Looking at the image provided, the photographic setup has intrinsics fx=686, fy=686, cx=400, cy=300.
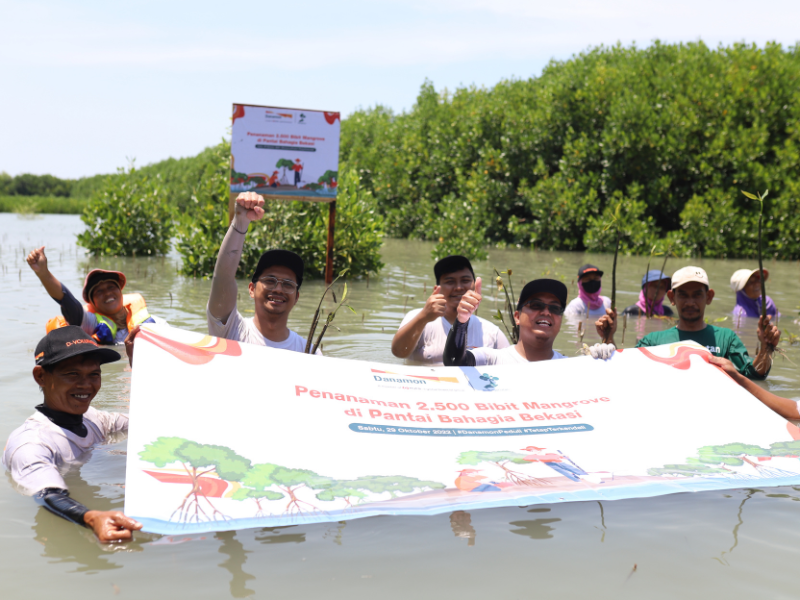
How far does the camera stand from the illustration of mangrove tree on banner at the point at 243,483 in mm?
2848

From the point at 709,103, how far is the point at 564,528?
23.9m

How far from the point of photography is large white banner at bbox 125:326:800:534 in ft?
9.68

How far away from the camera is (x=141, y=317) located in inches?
291

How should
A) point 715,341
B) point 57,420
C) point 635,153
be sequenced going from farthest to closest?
point 635,153
point 715,341
point 57,420

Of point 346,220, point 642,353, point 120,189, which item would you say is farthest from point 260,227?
point 642,353

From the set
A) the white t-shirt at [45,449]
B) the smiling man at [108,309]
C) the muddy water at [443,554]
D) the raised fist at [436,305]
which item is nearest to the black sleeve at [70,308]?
the smiling man at [108,309]

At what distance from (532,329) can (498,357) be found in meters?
0.31

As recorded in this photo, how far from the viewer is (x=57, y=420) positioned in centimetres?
387

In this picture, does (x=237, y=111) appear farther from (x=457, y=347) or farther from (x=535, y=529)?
(x=535, y=529)

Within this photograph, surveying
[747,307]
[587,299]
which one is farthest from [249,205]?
[747,307]

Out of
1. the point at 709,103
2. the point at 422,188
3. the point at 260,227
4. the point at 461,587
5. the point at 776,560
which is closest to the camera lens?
the point at 461,587

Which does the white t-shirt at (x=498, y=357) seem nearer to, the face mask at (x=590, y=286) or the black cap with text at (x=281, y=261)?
the black cap with text at (x=281, y=261)

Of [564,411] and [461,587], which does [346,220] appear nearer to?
[564,411]

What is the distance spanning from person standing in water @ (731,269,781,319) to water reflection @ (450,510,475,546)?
24.4ft
